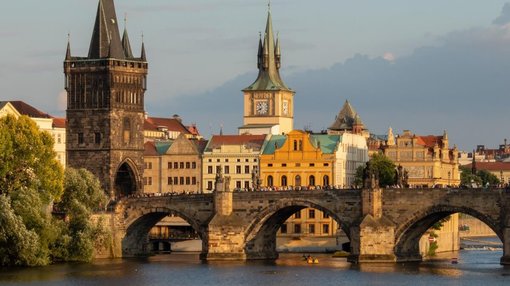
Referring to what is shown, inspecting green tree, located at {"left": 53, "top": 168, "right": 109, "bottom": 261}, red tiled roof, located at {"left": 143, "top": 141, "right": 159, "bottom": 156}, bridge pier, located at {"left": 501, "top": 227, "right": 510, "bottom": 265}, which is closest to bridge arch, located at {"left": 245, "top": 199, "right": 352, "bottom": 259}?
green tree, located at {"left": 53, "top": 168, "right": 109, "bottom": 261}

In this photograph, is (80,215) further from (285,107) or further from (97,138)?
(285,107)

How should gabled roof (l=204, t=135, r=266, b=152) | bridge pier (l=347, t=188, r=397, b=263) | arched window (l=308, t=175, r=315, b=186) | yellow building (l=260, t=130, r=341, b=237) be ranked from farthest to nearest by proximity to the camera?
gabled roof (l=204, t=135, r=266, b=152), yellow building (l=260, t=130, r=341, b=237), arched window (l=308, t=175, r=315, b=186), bridge pier (l=347, t=188, r=397, b=263)

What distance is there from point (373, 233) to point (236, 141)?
43976 millimetres

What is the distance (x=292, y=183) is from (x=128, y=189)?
16871mm

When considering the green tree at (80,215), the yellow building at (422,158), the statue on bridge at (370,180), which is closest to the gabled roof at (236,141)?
the yellow building at (422,158)

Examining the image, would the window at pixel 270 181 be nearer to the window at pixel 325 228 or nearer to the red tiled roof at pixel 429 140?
the window at pixel 325 228

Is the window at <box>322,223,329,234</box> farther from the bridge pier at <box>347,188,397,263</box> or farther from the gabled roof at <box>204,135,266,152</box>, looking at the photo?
the bridge pier at <box>347,188,397,263</box>

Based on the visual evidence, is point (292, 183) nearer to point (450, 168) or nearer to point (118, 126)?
point (118, 126)

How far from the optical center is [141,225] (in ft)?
446

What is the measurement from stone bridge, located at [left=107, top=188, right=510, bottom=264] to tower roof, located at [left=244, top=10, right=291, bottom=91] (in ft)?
133

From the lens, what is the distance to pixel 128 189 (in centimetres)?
14800

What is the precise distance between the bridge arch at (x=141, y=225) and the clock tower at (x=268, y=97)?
39.1m

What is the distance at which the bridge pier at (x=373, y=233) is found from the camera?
122m

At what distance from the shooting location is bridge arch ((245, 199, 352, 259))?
415 ft
